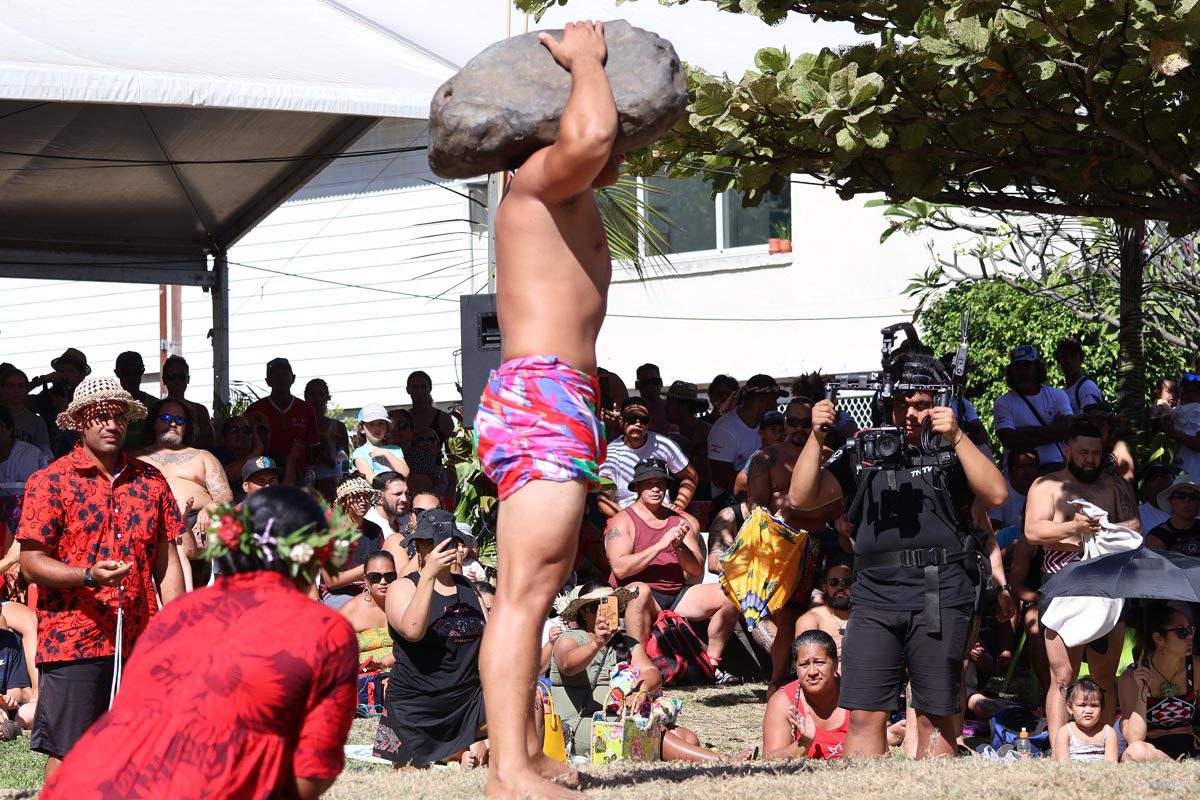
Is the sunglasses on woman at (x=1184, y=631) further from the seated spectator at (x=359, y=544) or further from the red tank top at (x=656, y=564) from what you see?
the seated spectator at (x=359, y=544)

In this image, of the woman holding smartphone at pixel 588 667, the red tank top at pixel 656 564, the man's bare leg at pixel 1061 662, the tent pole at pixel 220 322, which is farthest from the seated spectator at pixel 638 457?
the tent pole at pixel 220 322

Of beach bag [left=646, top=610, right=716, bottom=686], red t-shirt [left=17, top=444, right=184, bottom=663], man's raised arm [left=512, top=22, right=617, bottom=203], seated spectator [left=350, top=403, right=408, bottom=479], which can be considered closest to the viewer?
man's raised arm [left=512, top=22, right=617, bottom=203]

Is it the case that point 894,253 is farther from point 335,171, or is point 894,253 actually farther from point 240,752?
point 240,752

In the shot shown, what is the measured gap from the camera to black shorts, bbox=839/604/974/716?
612 cm

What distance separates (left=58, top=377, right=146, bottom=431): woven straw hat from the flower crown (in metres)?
3.21

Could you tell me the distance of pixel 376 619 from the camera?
9414 millimetres

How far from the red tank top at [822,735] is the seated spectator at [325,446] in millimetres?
4896

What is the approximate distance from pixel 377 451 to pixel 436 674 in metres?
4.77

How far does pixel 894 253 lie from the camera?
61.1ft

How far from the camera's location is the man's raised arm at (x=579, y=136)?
412cm

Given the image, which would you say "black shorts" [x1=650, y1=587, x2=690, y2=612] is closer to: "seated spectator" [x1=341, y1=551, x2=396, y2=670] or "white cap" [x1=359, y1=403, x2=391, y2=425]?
"seated spectator" [x1=341, y1=551, x2=396, y2=670]

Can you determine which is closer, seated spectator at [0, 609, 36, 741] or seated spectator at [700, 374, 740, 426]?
seated spectator at [0, 609, 36, 741]

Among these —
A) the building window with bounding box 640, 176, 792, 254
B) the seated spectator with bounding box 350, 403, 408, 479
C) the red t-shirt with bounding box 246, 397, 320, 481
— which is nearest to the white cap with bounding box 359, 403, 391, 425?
the seated spectator with bounding box 350, 403, 408, 479

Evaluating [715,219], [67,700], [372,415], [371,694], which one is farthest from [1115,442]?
[715,219]
